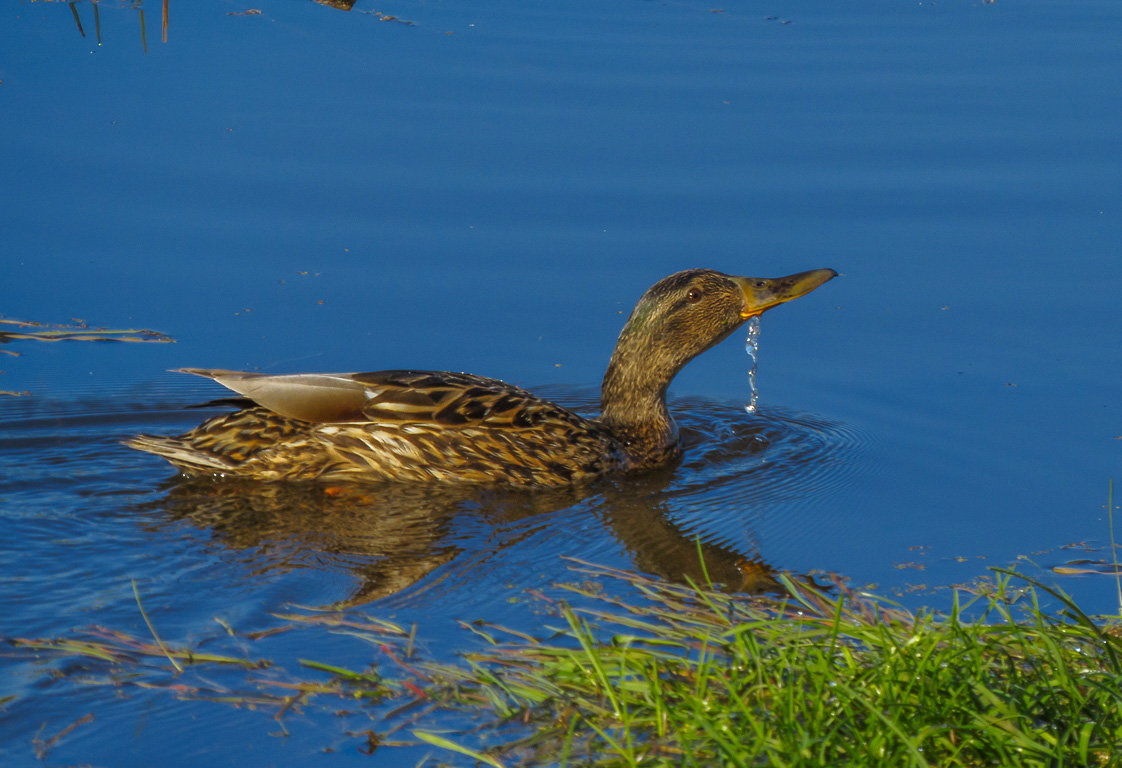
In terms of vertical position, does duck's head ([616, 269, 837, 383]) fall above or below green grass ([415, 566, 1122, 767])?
above

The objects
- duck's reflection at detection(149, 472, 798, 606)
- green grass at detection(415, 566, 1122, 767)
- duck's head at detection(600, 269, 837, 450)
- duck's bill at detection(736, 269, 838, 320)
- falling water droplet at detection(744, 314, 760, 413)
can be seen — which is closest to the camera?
green grass at detection(415, 566, 1122, 767)

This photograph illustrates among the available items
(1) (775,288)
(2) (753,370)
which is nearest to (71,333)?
(2) (753,370)

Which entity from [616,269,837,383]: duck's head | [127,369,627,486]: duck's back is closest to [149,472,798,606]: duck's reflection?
[127,369,627,486]: duck's back

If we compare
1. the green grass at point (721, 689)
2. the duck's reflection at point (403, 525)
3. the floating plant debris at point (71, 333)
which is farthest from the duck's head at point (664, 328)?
the green grass at point (721, 689)

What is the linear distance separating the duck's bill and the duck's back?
1.30 m

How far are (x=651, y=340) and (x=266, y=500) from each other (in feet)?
7.50

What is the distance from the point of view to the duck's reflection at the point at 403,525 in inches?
218

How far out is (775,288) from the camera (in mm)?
7395

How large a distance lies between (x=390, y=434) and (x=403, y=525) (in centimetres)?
79

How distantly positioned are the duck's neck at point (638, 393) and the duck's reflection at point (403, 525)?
0.34 meters

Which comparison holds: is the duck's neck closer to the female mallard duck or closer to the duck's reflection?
the female mallard duck

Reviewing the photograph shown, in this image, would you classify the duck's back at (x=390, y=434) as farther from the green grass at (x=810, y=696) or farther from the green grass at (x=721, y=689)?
the green grass at (x=810, y=696)

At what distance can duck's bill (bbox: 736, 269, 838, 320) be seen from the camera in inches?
287

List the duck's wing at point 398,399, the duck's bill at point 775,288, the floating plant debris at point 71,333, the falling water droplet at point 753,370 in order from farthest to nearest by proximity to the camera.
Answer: the floating plant debris at point 71,333, the falling water droplet at point 753,370, the duck's bill at point 775,288, the duck's wing at point 398,399
